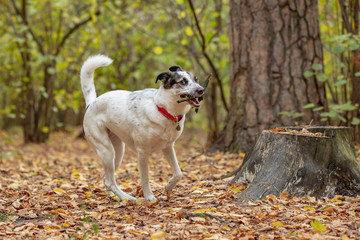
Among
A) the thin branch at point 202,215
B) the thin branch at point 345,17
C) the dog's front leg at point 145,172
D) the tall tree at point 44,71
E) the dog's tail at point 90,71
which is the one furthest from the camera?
the tall tree at point 44,71

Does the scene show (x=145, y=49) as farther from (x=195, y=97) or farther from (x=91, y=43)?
(x=195, y=97)

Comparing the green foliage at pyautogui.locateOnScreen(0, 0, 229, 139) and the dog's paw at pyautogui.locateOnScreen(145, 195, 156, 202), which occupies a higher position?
the green foliage at pyautogui.locateOnScreen(0, 0, 229, 139)

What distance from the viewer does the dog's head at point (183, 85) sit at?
3.56 m

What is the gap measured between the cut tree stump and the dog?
0.90 meters

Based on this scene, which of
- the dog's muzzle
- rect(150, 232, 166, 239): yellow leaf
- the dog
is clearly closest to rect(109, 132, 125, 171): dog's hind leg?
the dog

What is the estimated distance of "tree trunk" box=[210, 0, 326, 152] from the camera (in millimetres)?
6176

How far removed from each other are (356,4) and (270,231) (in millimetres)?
4966

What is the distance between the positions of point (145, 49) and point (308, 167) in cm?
884

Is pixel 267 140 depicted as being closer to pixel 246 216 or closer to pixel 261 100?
pixel 246 216

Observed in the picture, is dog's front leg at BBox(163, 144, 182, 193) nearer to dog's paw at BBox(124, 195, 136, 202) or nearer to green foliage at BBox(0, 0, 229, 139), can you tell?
dog's paw at BBox(124, 195, 136, 202)

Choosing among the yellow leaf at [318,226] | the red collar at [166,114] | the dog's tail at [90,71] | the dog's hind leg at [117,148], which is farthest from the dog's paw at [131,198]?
the yellow leaf at [318,226]

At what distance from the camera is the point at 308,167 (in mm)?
3867

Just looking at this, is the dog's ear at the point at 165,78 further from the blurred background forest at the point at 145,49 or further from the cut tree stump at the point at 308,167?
the blurred background forest at the point at 145,49

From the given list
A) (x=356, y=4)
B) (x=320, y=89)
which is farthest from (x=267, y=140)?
(x=356, y=4)
